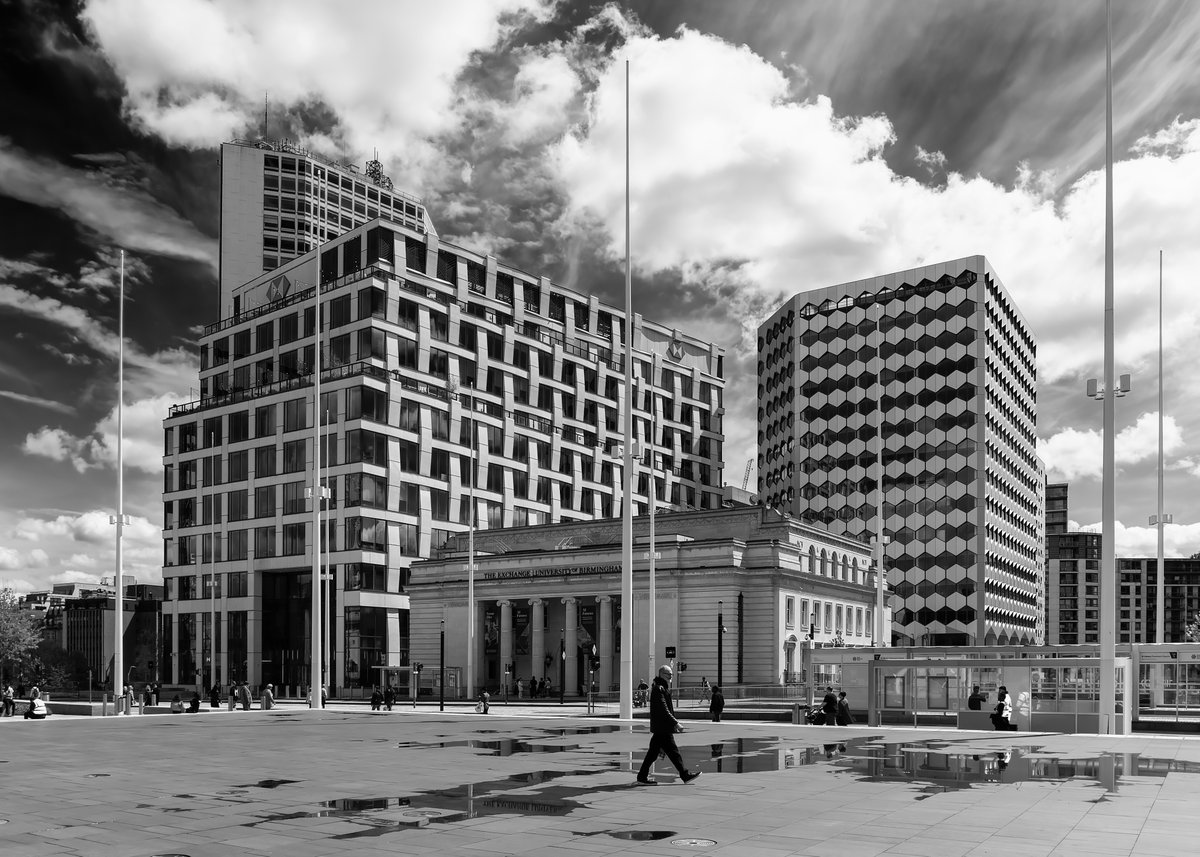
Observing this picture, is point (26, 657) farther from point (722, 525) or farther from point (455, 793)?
point (455, 793)

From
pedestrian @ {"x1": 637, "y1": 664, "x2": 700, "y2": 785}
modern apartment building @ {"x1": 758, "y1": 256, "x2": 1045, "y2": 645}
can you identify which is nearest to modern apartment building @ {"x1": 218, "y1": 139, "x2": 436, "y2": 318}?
modern apartment building @ {"x1": 758, "y1": 256, "x2": 1045, "y2": 645}

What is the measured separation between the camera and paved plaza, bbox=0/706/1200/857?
526 inches

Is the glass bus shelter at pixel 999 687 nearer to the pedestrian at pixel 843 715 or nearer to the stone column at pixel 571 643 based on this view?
the pedestrian at pixel 843 715

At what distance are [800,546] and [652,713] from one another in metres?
62.6

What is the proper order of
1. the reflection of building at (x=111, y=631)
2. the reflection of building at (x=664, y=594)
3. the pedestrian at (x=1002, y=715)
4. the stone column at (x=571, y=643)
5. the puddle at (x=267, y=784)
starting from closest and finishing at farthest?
the puddle at (x=267, y=784) → the pedestrian at (x=1002, y=715) → the reflection of building at (x=664, y=594) → the stone column at (x=571, y=643) → the reflection of building at (x=111, y=631)

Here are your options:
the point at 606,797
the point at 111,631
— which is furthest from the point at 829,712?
the point at 111,631

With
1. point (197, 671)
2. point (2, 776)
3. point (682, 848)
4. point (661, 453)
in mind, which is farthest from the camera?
point (661, 453)

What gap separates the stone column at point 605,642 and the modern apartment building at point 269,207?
249 feet

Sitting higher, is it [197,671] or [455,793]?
[455,793]

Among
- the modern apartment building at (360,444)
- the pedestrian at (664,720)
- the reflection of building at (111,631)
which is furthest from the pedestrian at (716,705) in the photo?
the reflection of building at (111,631)

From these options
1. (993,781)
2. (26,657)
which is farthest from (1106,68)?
(26,657)

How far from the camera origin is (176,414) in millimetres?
110312

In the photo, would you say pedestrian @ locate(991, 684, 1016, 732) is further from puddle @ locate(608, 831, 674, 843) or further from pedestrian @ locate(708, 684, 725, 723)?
puddle @ locate(608, 831, 674, 843)

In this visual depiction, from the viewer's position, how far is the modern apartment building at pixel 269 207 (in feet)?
471
